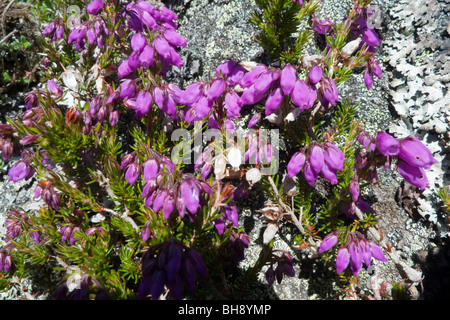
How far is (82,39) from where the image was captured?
2377 mm

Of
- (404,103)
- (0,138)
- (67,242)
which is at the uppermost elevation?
(404,103)

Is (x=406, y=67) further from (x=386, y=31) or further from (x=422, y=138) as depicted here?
(x=422, y=138)

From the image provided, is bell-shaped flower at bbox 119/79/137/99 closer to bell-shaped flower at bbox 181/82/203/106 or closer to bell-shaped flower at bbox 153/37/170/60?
bell-shaped flower at bbox 153/37/170/60

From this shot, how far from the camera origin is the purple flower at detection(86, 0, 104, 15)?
2307mm

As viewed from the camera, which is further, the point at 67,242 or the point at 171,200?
the point at 67,242

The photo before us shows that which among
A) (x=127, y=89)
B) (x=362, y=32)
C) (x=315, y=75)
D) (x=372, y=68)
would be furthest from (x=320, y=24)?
(x=127, y=89)

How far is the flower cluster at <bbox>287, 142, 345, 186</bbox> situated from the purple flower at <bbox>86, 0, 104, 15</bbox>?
5.68 ft

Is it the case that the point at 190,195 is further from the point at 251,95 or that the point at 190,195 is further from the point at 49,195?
the point at 49,195

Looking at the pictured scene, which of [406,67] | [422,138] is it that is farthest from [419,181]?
[406,67]

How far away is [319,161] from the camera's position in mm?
1739

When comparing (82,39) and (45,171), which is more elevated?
(82,39)

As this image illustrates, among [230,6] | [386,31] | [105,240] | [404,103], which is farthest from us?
[230,6]

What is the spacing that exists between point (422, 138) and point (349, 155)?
68 centimetres

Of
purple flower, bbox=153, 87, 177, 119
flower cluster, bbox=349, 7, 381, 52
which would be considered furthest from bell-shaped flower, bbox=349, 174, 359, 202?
purple flower, bbox=153, 87, 177, 119
